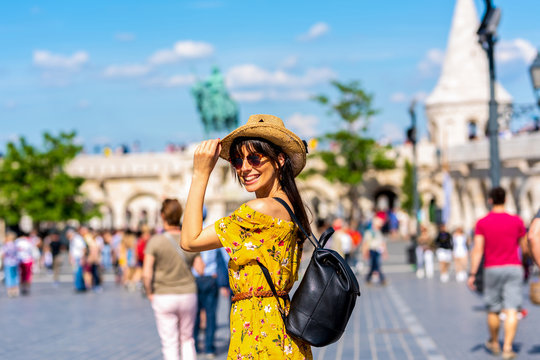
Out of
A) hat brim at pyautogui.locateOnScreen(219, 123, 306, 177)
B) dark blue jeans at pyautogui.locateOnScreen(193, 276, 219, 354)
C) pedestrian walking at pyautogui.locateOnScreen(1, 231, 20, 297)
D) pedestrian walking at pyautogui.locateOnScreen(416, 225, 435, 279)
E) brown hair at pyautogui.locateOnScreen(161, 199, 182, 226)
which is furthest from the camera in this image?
pedestrian walking at pyautogui.locateOnScreen(416, 225, 435, 279)

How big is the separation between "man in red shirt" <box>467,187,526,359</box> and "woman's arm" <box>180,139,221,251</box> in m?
5.39

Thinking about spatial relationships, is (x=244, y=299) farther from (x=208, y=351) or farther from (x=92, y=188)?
(x=92, y=188)

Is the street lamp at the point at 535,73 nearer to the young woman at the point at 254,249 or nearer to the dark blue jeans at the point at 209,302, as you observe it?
the dark blue jeans at the point at 209,302

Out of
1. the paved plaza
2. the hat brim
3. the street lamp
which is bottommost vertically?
→ the paved plaza

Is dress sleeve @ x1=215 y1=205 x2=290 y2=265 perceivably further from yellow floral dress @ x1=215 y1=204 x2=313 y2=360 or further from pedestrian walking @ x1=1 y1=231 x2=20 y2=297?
pedestrian walking @ x1=1 y1=231 x2=20 y2=297

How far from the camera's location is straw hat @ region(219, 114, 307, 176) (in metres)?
3.81

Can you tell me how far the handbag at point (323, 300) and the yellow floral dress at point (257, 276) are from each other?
120 millimetres

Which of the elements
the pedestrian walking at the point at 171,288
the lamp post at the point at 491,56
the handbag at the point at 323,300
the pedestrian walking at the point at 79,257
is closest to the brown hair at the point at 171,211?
the pedestrian walking at the point at 171,288

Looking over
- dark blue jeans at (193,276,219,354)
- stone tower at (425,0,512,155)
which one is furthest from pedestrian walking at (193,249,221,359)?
stone tower at (425,0,512,155)

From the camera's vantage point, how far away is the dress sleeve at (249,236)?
3678 millimetres

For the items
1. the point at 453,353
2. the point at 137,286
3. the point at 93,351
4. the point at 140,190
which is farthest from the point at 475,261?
the point at 140,190

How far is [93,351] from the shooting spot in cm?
979

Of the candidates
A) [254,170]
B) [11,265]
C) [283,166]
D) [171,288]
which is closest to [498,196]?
[171,288]

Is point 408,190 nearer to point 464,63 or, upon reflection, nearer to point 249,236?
point 464,63
